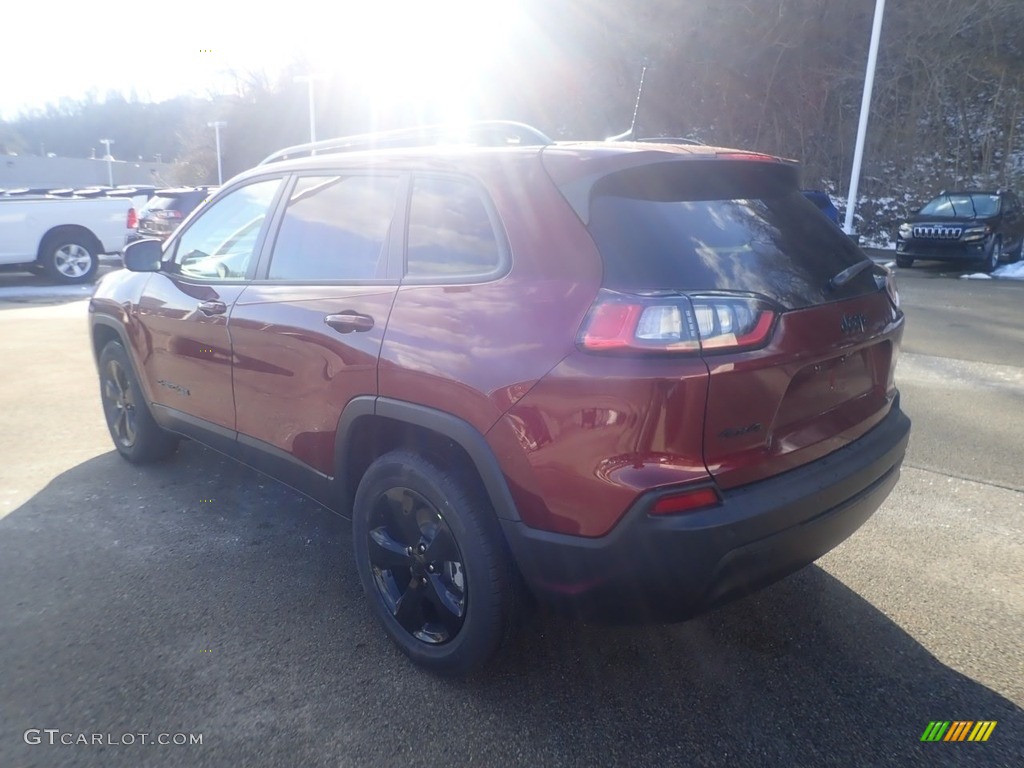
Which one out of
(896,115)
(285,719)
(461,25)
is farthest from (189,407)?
(461,25)

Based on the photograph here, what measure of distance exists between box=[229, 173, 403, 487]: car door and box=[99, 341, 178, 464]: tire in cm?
128

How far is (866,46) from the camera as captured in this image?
2248 centimetres

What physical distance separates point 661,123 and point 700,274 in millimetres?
25823

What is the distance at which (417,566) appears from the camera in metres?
2.76

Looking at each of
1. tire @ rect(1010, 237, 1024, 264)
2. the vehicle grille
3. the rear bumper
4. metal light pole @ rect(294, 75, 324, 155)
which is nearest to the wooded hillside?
tire @ rect(1010, 237, 1024, 264)

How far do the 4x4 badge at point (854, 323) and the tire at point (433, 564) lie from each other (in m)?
1.25

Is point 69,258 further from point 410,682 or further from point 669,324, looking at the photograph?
point 669,324

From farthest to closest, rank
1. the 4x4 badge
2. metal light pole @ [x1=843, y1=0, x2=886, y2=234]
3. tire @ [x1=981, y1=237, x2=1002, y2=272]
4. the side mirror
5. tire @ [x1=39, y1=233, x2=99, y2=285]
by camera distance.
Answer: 1. metal light pole @ [x1=843, y1=0, x2=886, y2=234]
2. tire @ [x1=981, y1=237, x2=1002, y2=272]
3. tire @ [x1=39, y1=233, x2=99, y2=285]
4. the side mirror
5. the 4x4 badge

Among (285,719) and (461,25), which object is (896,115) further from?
(285,719)

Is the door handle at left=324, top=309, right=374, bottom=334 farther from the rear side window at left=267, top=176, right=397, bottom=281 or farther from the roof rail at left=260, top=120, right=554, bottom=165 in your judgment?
the roof rail at left=260, top=120, right=554, bottom=165

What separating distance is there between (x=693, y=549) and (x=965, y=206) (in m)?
16.8

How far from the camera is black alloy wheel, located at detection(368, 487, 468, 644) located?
2.64 meters

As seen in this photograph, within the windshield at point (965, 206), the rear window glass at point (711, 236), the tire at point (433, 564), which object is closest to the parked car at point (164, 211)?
the tire at point (433, 564)

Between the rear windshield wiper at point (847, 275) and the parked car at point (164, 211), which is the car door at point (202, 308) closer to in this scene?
the rear windshield wiper at point (847, 275)
